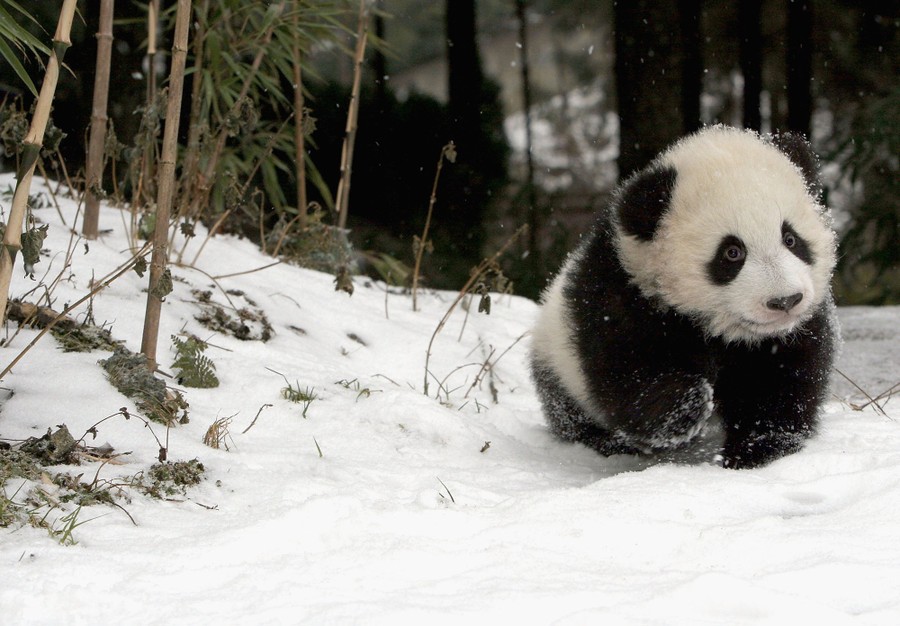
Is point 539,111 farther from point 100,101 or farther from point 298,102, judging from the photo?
point 100,101

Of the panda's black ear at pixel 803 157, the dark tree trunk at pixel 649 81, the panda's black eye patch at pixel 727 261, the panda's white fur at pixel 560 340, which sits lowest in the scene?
the panda's white fur at pixel 560 340

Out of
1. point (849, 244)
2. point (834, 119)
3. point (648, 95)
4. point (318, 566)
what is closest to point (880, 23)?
point (834, 119)

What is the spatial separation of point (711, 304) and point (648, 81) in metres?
4.53

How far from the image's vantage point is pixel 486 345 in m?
4.54

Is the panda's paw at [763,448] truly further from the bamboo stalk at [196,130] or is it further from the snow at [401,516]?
the bamboo stalk at [196,130]

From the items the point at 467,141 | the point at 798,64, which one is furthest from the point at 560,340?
the point at 798,64

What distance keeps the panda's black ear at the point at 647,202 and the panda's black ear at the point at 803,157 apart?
405 mm

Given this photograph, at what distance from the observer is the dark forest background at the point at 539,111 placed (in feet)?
25.4

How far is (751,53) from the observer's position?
8.02 metres

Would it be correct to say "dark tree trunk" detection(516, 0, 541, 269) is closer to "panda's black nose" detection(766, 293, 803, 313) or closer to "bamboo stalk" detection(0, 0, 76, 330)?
"panda's black nose" detection(766, 293, 803, 313)

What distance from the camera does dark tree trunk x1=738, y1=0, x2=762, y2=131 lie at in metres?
7.95

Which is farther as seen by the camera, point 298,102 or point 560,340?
point 298,102

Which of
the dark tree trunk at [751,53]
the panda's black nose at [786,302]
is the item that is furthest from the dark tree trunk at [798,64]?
the panda's black nose at [786,302]

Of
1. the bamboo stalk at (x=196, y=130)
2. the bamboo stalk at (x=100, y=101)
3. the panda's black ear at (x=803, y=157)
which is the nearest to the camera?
the panda's black ear at (x=803, y=157)
